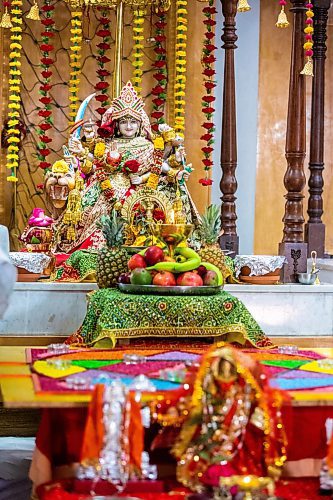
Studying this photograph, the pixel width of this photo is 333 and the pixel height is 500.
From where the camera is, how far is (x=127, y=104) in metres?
7.50

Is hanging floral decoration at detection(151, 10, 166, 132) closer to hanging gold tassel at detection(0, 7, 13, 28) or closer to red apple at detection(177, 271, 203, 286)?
hanging gold tassel at detection(0, 7, 13, 28)

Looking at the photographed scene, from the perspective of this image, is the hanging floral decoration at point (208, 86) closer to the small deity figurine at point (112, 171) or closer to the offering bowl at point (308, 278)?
the small deity figurine at point (112, 171)

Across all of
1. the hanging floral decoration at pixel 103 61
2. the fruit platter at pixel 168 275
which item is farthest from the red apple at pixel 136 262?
the hanging floral decoration at pixel 103 61

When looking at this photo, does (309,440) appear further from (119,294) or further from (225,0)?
(225,0)

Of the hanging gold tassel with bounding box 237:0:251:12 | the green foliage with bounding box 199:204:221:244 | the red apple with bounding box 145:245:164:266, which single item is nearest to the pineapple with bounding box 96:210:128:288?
the red apple with bounding box 145:245:164:266

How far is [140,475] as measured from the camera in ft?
9.95

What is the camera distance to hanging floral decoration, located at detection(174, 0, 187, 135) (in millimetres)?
9047

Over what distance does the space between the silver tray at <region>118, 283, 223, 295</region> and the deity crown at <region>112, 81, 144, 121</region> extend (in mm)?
2737

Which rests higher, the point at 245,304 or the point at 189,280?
the point at 189,280

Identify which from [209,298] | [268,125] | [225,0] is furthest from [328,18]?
[209,298]

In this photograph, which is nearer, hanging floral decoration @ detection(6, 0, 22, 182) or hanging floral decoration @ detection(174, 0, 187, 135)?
hanging floral decoration @ detection(6, 0, 22, 182)

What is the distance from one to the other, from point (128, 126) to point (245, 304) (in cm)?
179

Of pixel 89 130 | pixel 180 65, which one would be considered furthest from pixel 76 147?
pixel 180 65

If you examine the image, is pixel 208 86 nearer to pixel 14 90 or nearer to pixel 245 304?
pixel 14 90
